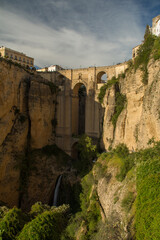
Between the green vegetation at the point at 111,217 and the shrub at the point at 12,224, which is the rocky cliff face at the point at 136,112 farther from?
the shrub at the point at 12,224

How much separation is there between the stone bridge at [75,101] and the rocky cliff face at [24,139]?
1695mm

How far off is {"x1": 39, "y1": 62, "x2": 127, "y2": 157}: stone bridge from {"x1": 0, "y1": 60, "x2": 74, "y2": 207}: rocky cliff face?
169cm

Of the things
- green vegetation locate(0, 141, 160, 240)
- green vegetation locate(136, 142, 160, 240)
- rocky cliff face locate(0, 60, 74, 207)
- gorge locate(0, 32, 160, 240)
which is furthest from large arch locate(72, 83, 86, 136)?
green vegetation locate(136, 142, 160, 240)

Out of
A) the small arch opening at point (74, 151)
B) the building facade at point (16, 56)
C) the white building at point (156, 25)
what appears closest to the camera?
the white building at point (156, 25)

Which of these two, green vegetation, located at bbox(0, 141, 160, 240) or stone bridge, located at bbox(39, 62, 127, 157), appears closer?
green vegetation, located at bbox(0, 141, 160, 240)

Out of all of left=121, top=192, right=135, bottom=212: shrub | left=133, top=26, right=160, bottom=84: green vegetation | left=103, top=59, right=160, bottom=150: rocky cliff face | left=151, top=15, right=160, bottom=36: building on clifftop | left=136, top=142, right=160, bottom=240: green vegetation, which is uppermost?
left=151, top=15, right=160, bottom=36: building on clifftop

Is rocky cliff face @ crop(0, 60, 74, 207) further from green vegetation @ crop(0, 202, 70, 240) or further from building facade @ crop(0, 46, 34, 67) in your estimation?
building facade @ crop(0, 46, 34, 67)

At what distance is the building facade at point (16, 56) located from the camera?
30081 mm

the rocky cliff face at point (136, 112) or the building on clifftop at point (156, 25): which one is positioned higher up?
the building on clifftop at point (156, 25)

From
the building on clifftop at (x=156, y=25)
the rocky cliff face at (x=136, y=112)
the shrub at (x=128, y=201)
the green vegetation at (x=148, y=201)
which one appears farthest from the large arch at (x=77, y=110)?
the green vegetation at (x=148, y=201)

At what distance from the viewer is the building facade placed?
98.7 feet

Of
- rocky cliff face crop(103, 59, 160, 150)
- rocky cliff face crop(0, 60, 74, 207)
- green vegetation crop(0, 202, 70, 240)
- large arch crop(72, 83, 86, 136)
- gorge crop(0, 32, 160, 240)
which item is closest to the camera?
green vegetation crop(0, 202, 70, 240)

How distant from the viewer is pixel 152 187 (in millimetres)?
6797

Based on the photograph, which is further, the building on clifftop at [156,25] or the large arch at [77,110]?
the large arch at [77,110]
